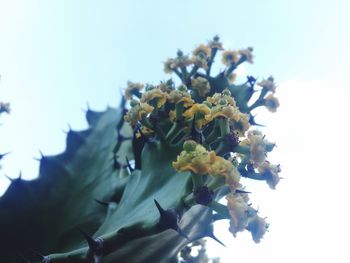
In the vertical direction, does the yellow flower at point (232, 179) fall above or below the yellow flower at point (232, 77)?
below

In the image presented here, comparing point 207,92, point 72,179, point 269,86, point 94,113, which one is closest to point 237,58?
point 269,86

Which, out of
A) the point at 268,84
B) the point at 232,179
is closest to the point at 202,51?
the point at 268,84

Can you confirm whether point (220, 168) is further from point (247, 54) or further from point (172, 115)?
point (247, 54)

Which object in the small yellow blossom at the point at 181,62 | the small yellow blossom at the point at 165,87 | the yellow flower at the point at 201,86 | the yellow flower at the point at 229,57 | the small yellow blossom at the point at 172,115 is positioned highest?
the small yellow blossom at the point at 181,62

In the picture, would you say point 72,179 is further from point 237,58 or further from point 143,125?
point 237,58

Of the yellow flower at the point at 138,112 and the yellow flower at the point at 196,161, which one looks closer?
the yellow flower at the point at 196,161

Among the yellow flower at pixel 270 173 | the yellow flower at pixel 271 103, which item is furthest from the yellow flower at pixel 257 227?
the yellow flower at pixel 271 103

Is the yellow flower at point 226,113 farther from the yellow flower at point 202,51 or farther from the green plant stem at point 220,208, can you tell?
the yellow flower at point 202,51
